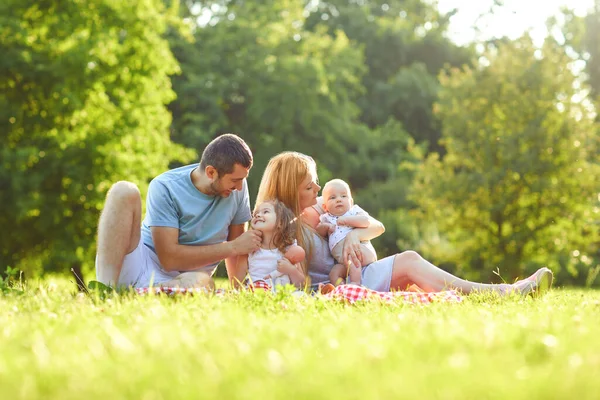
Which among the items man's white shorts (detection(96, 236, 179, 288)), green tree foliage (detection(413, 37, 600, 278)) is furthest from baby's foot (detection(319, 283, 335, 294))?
green tree foliage (detection(413, 37, 600, 278))

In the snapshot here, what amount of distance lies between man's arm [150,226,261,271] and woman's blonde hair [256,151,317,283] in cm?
45

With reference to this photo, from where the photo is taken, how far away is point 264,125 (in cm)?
2639

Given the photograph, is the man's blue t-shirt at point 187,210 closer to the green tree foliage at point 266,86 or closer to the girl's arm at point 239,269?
the girl's arm at point 239,269

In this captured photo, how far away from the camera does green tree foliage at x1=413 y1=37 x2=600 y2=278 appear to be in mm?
19859

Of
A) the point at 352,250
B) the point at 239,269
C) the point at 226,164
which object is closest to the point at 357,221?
the point at 352,250

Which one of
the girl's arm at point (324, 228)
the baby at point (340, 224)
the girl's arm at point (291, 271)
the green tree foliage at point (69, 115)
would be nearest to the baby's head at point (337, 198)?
the baby at point (340, 224)

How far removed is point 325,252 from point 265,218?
0.73 m

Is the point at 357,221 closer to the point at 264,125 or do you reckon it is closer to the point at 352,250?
the point at 352,250

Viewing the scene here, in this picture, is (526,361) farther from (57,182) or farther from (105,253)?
(57,182)

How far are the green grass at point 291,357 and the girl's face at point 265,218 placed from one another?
2.44 meters

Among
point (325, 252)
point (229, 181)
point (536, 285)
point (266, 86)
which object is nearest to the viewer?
point (536, 285)

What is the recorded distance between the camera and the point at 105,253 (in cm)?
579

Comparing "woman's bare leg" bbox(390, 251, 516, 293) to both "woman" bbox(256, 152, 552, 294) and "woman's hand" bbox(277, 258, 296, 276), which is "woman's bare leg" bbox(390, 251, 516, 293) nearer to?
"woman" bbox(256, 152, 552, 294)

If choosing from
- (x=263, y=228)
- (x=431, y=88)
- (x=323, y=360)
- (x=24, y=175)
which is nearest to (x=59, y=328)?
(x=323, y=360)
